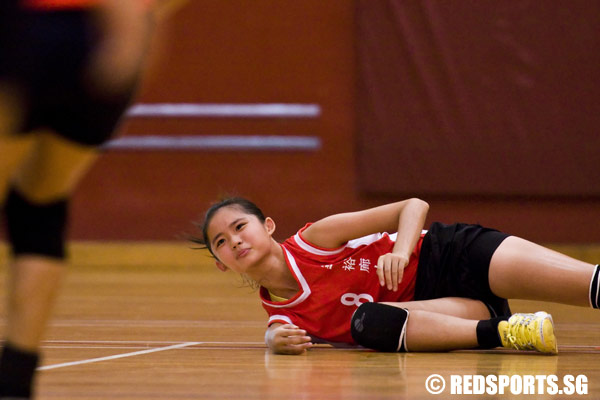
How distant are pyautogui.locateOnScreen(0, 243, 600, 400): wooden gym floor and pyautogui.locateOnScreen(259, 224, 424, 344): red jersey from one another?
2.7 inches

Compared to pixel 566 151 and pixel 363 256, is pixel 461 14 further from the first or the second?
Answer: pixel 363 256

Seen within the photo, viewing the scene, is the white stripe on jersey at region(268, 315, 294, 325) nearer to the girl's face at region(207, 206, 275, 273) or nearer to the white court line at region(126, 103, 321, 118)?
the girl's face at region(207, 206, 275, 273)

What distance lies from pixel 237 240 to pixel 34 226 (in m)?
0.91

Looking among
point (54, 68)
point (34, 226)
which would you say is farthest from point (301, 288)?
point (54, 68)

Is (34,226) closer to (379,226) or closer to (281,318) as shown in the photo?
(281,318)

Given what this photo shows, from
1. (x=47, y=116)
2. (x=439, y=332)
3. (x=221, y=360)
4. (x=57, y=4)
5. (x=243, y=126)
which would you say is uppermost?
(x=57, y=4)

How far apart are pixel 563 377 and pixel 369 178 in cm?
346

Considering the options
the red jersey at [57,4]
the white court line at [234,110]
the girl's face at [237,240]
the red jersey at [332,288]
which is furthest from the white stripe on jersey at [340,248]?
the white court line at [234,110]

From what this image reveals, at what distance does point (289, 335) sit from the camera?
6.32 ft

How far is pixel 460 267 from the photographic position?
210 centimetres

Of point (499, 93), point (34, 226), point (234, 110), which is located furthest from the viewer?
point (234, 110)

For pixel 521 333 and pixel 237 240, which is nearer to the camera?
pixel 521 333

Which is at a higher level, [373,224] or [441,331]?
[373,224]

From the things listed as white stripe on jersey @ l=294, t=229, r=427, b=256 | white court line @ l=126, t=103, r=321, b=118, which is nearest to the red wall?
white court line @ l=126, t=103, r=321, b=118
